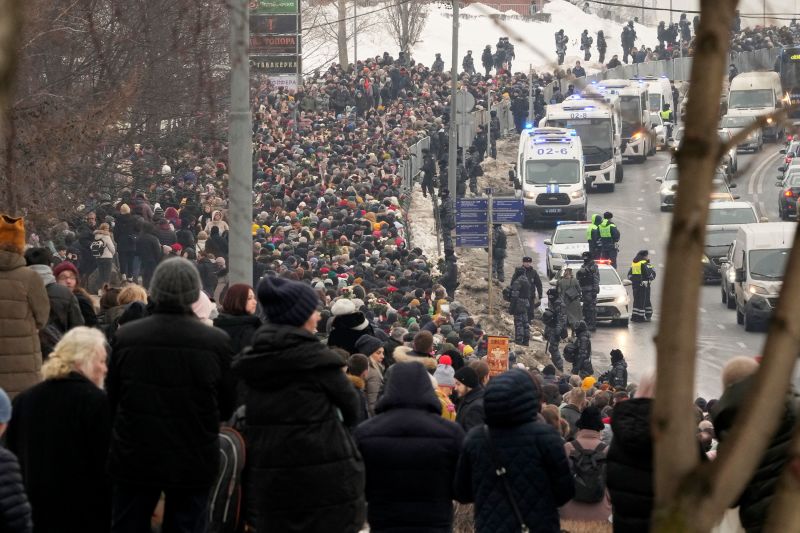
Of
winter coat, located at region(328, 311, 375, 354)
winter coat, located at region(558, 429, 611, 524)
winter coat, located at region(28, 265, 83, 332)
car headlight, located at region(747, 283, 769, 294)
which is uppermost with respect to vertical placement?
winter coat, located at region(28, 265, 83, 332)

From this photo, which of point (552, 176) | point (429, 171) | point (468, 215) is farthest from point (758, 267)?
point (552, 176)

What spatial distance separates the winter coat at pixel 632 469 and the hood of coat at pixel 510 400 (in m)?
0.51

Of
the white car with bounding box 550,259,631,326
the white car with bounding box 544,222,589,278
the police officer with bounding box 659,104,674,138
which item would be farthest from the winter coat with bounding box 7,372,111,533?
the police officer with bounding box 659,104,674,138

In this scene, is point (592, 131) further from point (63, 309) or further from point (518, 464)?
point (518, 464)

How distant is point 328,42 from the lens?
88000 mm

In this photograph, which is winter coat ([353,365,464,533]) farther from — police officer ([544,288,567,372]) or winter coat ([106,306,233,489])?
police officer ([544,288,567,372])

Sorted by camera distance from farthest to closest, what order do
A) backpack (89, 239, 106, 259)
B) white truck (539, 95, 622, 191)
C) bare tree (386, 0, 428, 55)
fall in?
bare tree (386, 0, 428, 55) → white truck (539, 95, 622, 191) → backpack (89, 239, 106, 259)

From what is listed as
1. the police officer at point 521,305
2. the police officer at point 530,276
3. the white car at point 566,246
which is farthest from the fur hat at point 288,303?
the white car at point 566,246

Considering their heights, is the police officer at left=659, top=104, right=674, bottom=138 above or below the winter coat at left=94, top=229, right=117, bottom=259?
above

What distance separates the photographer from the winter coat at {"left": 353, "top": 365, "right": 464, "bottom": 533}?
6.42 m

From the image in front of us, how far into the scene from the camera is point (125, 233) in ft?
78.6

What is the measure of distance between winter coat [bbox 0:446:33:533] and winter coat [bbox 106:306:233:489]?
480mm

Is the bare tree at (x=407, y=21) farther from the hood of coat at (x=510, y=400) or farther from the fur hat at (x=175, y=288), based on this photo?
the fur hat at (x=175, y=288)

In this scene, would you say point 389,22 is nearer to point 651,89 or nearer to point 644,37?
point 644,37
